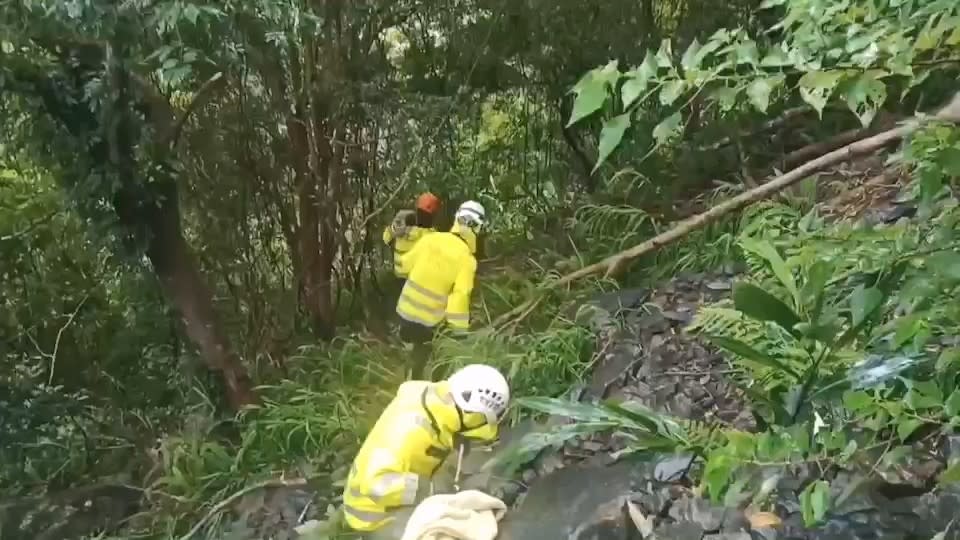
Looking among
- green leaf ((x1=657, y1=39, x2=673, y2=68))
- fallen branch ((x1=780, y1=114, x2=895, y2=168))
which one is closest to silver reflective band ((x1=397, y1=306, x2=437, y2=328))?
fallen branch ((x1=780, y1=114, x2=895, y2=168))

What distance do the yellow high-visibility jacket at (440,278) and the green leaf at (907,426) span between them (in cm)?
164

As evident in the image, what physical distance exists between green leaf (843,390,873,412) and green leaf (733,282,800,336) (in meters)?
0.17

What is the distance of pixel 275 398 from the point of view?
10.4 feet

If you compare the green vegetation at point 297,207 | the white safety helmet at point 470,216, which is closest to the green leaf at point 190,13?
the green vegetation at point 297,207

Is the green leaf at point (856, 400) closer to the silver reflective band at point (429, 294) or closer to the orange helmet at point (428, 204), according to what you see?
the silver reflective band at point (429, 294)

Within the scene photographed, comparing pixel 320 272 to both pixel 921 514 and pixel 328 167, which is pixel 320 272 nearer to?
pixel 328 167

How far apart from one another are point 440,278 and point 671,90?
1901mm

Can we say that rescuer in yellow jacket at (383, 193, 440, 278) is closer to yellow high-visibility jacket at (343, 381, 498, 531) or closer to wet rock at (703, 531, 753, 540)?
yellow high-visibility jacket at (343, 381, 498, 531)

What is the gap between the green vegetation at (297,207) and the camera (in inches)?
95.9

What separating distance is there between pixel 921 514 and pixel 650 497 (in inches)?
21.0

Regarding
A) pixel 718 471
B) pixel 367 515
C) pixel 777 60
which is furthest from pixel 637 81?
pixel 367 515

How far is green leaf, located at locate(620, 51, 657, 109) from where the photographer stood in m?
0.82

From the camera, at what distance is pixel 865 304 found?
3.06ft

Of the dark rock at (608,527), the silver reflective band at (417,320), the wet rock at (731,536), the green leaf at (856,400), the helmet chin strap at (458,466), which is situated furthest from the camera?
the silver reflective band at (417,320)
